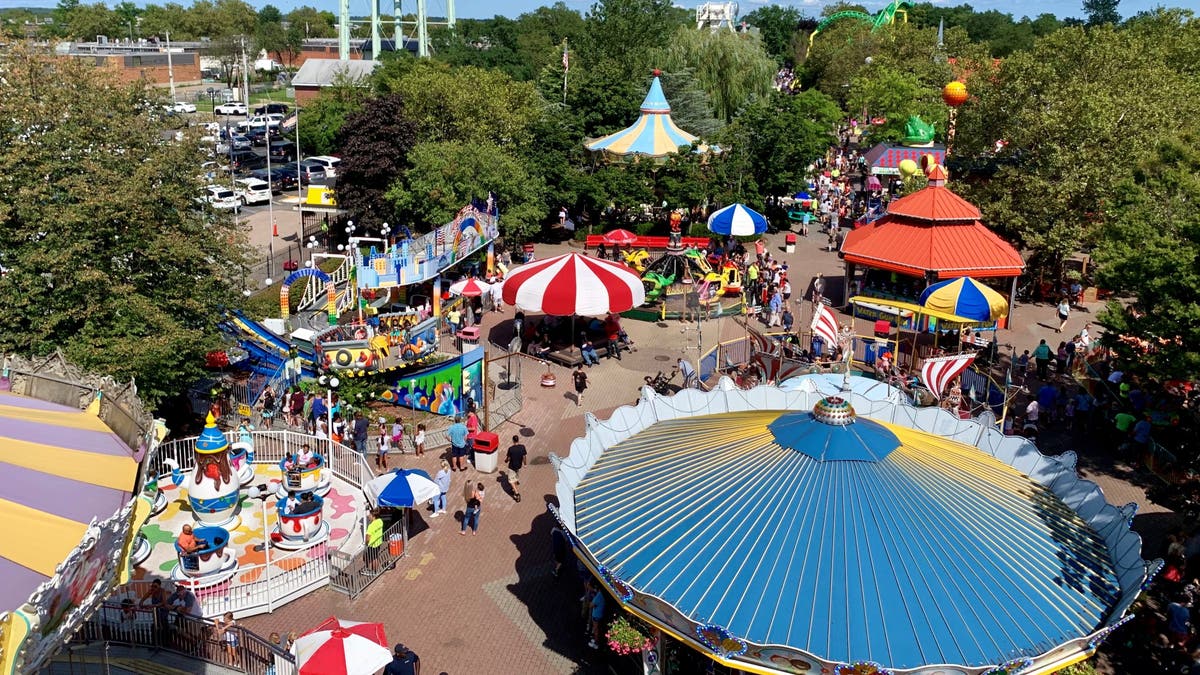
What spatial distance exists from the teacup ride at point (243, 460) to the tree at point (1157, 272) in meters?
Answer: 18.6

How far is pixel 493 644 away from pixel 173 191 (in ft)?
41.5

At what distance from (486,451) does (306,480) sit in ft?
13.8

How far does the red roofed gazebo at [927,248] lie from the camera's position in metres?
32.8

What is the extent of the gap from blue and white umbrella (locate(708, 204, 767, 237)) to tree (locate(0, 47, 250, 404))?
20790 mm

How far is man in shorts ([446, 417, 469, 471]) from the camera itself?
22.4m

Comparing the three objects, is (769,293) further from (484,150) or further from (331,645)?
(331,645)

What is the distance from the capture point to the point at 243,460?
2097 centimetres

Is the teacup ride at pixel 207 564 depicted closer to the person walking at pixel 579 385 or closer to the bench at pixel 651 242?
the person walking at pixel 579 385

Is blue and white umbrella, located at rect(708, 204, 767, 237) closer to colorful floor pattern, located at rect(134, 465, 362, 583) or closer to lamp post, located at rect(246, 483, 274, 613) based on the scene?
colorful floor pattern, located at rect(134, 465, 362, 583)

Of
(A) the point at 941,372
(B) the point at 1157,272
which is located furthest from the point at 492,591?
(B) the point at 1157,272

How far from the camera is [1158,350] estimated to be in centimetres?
2094

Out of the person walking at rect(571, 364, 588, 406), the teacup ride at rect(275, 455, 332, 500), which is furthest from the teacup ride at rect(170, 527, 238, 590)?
the person walking at rect(571, 364, 588, 406)

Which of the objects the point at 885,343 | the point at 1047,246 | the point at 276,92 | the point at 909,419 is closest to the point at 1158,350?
the point at 909,419

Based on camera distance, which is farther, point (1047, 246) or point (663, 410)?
point (1047, 246)
